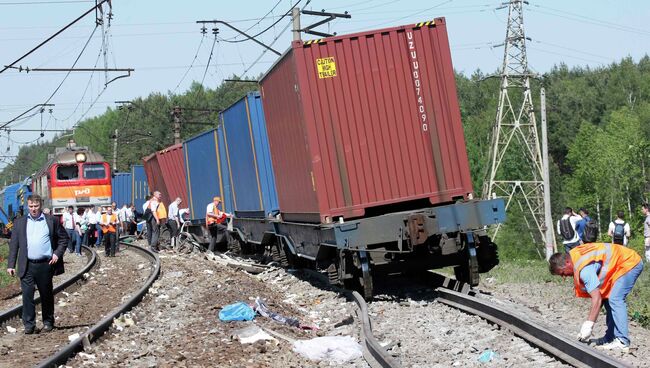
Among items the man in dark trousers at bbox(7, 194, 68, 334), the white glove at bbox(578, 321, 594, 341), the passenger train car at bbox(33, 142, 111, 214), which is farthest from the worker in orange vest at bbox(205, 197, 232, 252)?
the white glove at bbox(578, 321, 594, 341)

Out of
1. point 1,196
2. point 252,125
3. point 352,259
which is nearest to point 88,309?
point 352,259

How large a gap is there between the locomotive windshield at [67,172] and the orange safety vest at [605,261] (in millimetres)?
28076

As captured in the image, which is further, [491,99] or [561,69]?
[561,69]

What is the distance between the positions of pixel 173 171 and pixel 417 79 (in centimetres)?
1765

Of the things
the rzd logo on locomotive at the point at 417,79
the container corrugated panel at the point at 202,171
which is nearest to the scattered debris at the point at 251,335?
the rzd logo on locomotive at the point at 417,79

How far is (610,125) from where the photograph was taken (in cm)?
6838

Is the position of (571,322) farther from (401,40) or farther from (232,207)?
(232,207)

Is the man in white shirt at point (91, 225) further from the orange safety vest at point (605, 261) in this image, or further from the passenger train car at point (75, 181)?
the orange safety vest at point (605, 261)

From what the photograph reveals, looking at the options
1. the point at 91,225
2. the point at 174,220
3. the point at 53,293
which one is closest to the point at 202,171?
the point at 174,220

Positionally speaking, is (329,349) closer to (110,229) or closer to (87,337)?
(87,337)

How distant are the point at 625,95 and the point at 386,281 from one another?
73.6 m

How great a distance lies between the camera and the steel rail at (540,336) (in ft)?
20.8

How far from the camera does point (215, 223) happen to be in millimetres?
21922

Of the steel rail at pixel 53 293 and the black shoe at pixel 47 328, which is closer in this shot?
the black shoe at pixel 47 328
